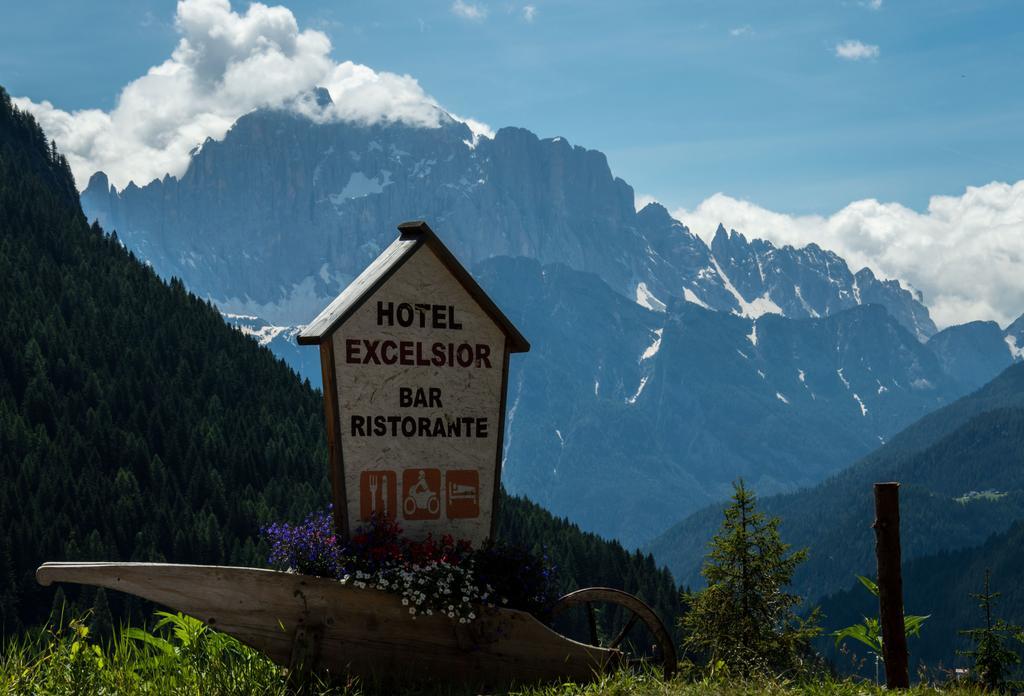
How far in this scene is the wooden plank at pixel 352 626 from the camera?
12922 millimetres

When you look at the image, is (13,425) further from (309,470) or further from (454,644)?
(454,644)

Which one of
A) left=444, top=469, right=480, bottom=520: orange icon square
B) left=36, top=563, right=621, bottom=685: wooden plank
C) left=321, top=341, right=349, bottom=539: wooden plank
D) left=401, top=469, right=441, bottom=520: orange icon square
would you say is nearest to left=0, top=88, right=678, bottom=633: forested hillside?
left=444, top=469, right=480, bottom=520: orange icon square

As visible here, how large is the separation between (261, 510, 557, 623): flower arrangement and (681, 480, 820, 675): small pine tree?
7429 mm

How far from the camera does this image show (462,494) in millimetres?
15297

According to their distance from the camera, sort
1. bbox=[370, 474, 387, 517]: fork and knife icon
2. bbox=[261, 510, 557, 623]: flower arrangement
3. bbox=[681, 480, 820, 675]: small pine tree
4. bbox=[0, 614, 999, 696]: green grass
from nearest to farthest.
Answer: bbox=[0, 614, 999, 696]: green grass
bbox=[261, 510, 557, 623]: flower arrangement
bbox=[370, 474, 387, 517]: fork and knife icon
bbox=[681, 480, 820, 675]: small pine tree

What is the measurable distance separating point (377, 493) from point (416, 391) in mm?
1410

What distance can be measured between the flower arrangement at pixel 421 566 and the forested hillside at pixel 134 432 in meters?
98.2

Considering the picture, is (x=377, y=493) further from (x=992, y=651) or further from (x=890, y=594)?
(x=992, y=651)

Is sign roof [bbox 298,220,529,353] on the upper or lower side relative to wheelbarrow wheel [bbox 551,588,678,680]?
upper

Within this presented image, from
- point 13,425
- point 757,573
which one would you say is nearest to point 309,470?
point 13,425

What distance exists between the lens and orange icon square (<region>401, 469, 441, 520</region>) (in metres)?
14.9

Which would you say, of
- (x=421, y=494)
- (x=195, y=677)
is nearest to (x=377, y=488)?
(x=421, y=494)

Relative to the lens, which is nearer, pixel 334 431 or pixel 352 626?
pixel 352 626

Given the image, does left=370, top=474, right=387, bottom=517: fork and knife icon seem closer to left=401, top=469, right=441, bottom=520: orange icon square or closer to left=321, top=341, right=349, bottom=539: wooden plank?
left=401, top=469, right=441, bottom=520: orange icon square
